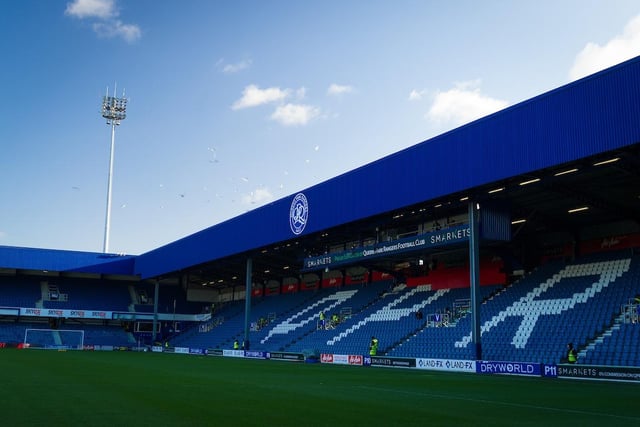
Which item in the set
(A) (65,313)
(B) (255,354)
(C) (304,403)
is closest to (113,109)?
(A) (65,313)

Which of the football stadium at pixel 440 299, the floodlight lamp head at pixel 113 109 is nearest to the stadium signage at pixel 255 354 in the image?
the football stadium at pixel 440 299

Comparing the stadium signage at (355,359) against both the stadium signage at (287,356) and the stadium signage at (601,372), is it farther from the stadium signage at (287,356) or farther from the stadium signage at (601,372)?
the stadium signage at (601,372)

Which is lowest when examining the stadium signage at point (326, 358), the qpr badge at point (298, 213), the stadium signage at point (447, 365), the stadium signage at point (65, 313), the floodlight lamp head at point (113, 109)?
the stadium signage at point (326, 358)

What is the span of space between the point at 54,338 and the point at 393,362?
45.4 metres

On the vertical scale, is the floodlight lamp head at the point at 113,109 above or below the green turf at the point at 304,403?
above

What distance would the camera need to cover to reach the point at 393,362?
34.2 meters

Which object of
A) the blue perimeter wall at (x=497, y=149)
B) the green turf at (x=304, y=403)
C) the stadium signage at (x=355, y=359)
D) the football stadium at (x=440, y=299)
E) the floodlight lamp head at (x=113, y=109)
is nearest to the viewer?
the green turf at (x=304, y=403)

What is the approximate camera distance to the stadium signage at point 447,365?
2885 cm

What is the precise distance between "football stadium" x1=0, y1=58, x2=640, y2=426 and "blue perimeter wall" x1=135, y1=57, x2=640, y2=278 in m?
0.08

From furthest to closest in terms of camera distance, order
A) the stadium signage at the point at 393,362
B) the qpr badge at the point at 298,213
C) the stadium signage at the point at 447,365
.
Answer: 1. the qpr badge at the point at 298,213
2. the stadium signage at the point at 393,362
3. the stadium signage at the point at 447,365

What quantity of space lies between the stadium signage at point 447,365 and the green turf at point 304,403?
7980 millimetres

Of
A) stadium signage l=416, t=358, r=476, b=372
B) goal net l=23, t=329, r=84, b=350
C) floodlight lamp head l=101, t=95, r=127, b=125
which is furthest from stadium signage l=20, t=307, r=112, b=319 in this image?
stadium signage l=416, t=358, r=476, b=372

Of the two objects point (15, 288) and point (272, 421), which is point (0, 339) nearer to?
point (15, 288)

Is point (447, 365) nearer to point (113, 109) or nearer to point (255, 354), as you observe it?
point (255, 354)
